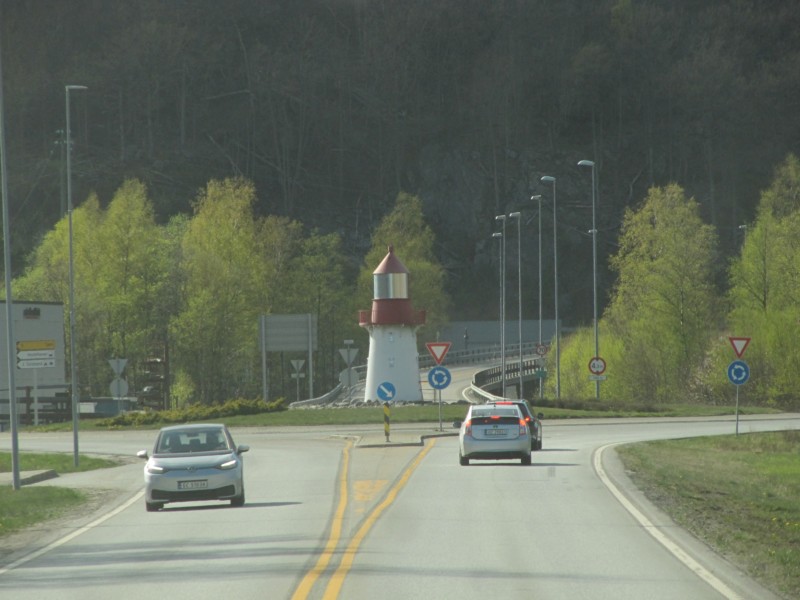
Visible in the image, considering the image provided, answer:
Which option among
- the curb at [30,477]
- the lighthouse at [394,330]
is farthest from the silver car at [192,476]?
the lighthouse at [394,330]

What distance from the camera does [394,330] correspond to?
6394cm

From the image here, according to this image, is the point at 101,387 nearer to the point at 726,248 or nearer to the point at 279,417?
the point at 279,417

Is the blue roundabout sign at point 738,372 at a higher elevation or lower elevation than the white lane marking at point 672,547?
higher

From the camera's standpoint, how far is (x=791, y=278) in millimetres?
67312

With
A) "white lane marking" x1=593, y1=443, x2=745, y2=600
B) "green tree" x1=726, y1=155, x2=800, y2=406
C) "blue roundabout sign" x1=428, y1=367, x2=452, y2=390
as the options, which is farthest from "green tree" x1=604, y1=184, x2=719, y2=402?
"white lane marking" x1=593, y1=443, x2=745, y2=600

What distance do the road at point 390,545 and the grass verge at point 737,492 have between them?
485 millimetres

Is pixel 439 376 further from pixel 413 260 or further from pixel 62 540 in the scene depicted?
pixel 413 260

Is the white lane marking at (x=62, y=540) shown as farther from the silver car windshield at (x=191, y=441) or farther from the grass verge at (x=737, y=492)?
the grass verge at (x=737, y=492)

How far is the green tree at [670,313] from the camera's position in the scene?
7100 cm

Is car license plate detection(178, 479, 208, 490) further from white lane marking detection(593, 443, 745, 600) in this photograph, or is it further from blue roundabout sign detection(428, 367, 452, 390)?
blue roundabout sign detection(428, 367, 452, 390)

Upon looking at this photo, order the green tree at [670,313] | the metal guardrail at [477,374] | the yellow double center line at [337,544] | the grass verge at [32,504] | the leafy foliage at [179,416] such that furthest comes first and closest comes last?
the green tree at [670,313] → the metal guardrail at [477,374] → the leafy foliage at [179,416] → the grass verge at [32,504] → the yellow double center line at [337,544]

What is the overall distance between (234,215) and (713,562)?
74285 millimetres

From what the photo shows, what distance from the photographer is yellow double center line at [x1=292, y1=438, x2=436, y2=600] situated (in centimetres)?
1330

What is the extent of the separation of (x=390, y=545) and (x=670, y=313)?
185ft
